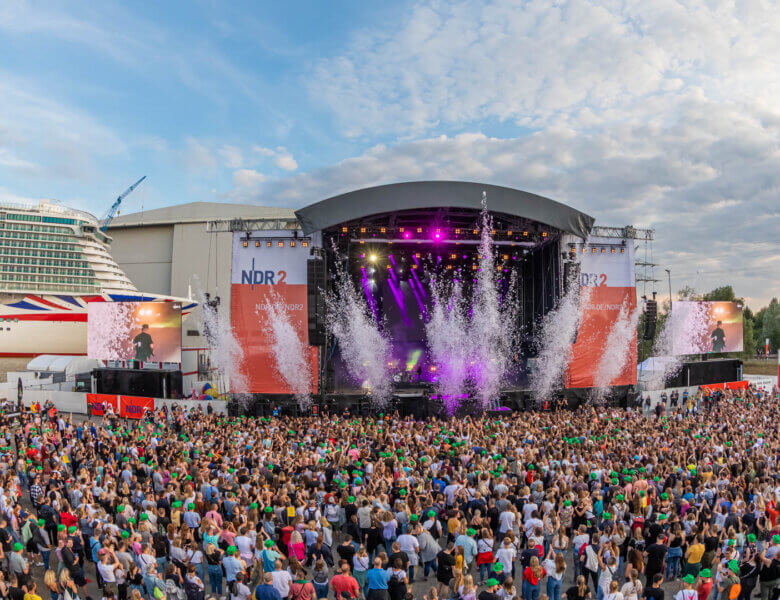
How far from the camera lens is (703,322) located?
26891 millimetres

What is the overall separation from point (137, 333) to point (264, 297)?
7.82m

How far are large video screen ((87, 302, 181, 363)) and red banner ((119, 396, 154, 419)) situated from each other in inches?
84.6

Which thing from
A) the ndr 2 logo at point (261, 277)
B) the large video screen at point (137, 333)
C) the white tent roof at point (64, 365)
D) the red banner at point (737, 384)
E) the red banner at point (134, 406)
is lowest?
Answer: the red banner at point (134, 406)

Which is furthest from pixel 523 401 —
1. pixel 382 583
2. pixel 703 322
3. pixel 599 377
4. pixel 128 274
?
pixel 128 274

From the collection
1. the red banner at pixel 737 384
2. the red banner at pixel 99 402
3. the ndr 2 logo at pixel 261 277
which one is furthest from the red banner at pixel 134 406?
the red banner at pixel 737 384

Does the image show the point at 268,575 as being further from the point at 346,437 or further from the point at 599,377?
the point at 599,377

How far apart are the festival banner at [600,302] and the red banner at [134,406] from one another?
1793 centimetres

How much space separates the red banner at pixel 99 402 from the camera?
23.3 metres

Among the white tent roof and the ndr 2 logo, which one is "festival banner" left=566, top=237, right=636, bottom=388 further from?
the white tent roof

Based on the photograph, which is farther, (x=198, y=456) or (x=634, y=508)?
(x=198, y=456)

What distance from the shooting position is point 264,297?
21.5 meters

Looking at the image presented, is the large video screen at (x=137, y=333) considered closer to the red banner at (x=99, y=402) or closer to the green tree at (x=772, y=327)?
the red banner at (x=99, y=402)

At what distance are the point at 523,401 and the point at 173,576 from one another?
57.3ft

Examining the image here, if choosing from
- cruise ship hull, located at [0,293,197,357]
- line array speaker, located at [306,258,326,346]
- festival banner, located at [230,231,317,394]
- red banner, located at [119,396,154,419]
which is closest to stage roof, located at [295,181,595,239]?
line array speaker, located at [306,258,326,346]
